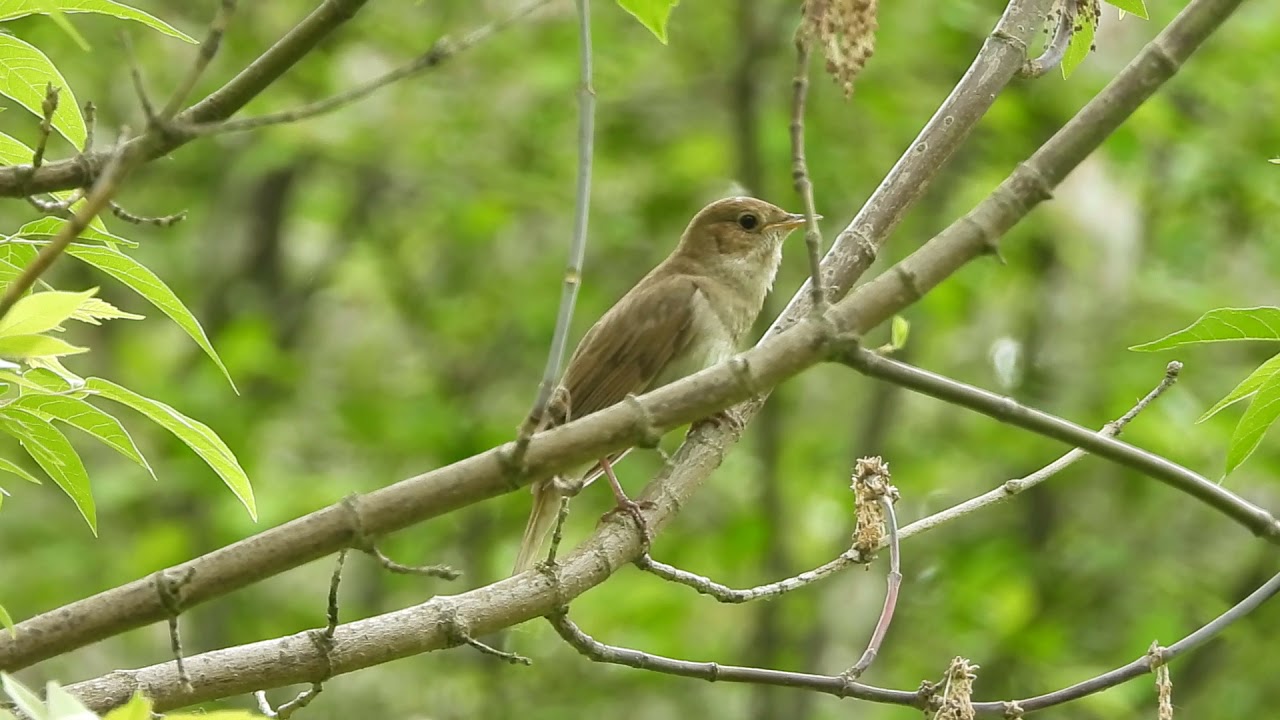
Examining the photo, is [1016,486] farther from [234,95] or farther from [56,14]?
[56,14]

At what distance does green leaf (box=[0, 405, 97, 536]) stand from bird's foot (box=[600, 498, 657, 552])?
1187 mm

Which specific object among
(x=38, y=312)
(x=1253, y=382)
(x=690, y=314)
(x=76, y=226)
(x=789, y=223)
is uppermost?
(x=789, y=223)

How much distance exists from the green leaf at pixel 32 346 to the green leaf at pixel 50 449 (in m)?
0.32

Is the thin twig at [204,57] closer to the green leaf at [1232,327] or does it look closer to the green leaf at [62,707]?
the green leaf at [62,707]

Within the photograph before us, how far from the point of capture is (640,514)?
3.33 meters

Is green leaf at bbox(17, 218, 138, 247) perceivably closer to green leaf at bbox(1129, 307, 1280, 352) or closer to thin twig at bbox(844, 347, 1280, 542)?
thin twig at bbox(844, 347, 1280, 542)

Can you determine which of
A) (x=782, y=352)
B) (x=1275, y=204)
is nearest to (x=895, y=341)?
(x=782, y=352)

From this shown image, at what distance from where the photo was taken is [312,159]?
9.66m

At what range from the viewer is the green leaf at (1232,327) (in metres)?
2.57

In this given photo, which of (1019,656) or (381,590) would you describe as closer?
(1019,656)

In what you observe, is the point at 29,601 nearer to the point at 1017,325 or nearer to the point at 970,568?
the point at 970,568

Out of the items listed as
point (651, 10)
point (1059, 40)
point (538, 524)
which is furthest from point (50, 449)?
point (538, 524)

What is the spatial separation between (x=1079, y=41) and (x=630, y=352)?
249cm

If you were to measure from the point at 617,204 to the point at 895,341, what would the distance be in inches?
259
